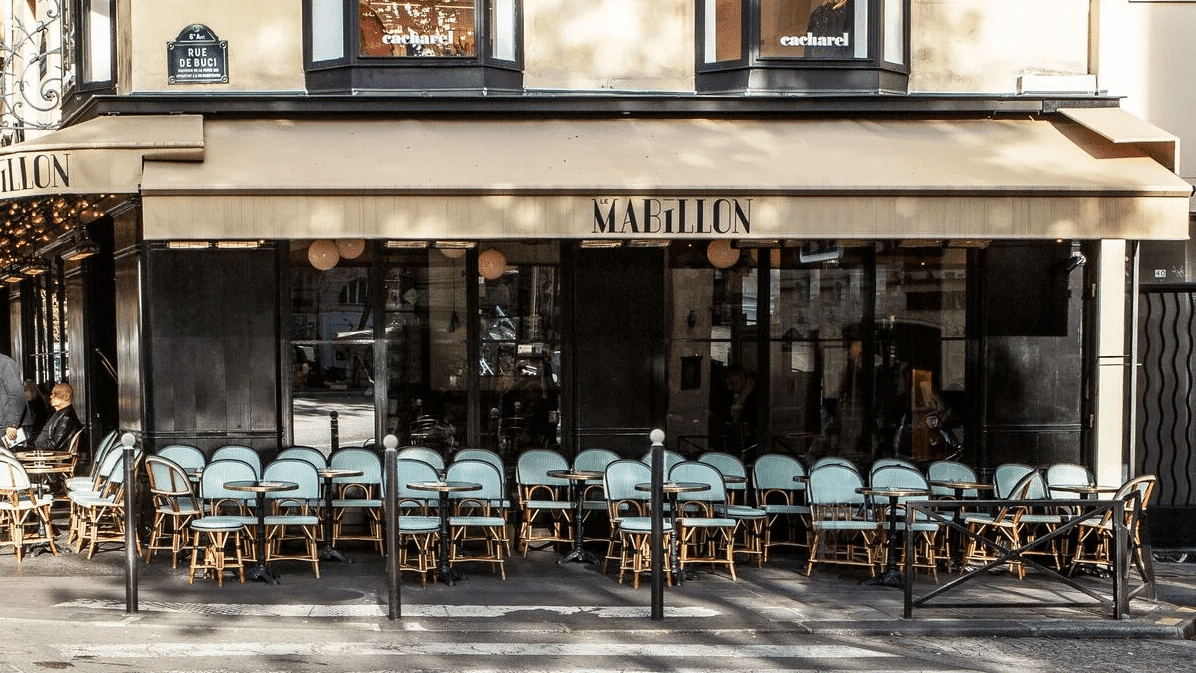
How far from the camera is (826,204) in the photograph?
9.89 meters

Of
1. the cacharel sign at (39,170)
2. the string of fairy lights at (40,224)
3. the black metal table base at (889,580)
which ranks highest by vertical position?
the cacharel sign at (39,170)

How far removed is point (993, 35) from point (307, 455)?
763 centimetres

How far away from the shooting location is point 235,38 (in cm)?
1150

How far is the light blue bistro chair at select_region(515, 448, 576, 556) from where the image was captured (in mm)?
11508

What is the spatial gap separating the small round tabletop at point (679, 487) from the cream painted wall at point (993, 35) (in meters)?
4.53

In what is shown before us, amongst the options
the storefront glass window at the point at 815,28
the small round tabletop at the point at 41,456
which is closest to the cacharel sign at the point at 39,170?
the small round tabletop at the point at 41,456

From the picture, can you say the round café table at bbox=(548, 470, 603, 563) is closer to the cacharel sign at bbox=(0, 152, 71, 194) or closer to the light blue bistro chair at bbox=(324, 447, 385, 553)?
the light blue bistro chair at bbox=(324, 447, 385, 553)

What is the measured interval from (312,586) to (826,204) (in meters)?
5.15

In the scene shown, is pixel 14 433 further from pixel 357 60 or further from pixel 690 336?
pixel 690 336

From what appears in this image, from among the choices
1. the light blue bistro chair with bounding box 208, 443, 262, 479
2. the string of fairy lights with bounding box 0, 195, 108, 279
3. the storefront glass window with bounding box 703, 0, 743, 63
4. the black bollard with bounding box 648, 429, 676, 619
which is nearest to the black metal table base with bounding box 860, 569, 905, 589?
the black bollard with bounding box 648, 429, 676, 619

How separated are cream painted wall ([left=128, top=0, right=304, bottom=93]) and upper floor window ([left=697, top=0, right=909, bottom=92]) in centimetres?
385

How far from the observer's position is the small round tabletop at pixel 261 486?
9.97 metres

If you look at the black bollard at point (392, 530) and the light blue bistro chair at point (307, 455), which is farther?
the light blue bistro chair at point (307, 455)

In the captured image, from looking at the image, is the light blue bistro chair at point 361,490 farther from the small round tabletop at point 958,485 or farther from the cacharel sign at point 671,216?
the small round tabletop at point 958,485
